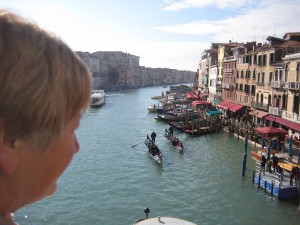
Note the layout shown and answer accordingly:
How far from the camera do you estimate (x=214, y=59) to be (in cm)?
4281

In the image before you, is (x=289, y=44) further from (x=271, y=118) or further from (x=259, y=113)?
(x=271, y=118)

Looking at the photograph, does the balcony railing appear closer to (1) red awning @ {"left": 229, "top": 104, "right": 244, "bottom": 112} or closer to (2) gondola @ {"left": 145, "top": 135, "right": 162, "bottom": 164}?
(1) red awning @ {"left": 229, "top": 104, "right": 244, "bottom": 112}

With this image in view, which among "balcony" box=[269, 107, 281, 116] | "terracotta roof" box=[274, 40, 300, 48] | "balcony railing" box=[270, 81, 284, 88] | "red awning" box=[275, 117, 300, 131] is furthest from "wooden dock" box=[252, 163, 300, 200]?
"terracotta roof" box=[274, 40, 300, 48]

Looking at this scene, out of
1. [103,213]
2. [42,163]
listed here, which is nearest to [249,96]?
[103,213]

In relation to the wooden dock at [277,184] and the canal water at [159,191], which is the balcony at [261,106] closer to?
the canal water at [159,191]

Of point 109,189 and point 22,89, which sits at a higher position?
point 22,89

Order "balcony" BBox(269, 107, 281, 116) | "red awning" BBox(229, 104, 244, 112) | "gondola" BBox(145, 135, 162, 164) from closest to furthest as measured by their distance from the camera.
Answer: "gondola" BBox(145, 135, 162, 164) < "balcony" BBox(269, 107, 281, 116) < "red awning" BBox(229, 104, 244, 112)

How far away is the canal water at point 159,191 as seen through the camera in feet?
34.8

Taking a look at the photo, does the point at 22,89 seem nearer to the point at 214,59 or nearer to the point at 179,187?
the point at 179,187

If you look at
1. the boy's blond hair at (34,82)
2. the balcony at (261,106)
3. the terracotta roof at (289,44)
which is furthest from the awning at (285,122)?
the boy's blond hair at (34,82)

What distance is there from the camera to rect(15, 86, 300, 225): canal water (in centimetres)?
1060

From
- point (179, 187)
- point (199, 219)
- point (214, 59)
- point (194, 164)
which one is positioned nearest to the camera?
point (199, 219)

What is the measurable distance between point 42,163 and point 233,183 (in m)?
13.5

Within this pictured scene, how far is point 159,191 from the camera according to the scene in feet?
41.8
